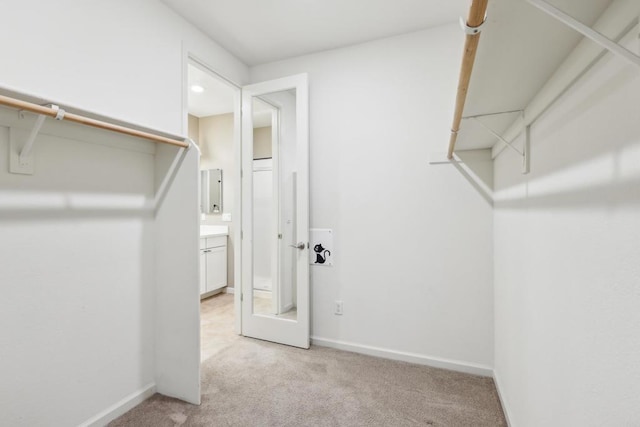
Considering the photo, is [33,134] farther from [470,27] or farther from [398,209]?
[398,209]

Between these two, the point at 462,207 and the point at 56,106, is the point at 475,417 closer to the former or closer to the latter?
the point at 462,207

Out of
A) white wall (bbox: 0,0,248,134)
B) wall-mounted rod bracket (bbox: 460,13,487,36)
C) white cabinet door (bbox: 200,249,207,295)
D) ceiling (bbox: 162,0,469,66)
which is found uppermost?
ceiling (bbox: 162,0,469,66)

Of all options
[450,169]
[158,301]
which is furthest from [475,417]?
[158,301]

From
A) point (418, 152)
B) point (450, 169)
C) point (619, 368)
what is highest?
point (418, 152)

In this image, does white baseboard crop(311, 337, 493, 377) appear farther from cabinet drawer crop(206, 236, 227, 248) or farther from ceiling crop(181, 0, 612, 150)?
cabinet drawer crop(206, 236, 227, 248)

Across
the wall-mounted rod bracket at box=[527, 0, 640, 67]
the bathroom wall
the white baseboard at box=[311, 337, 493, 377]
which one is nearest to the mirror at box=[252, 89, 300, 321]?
the white baseboard at box=[311, 337, 493, 377]

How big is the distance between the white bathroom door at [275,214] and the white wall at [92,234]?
31.3 inches

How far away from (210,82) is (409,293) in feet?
10.0

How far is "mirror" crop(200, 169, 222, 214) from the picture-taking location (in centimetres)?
460

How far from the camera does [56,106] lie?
1.24 m

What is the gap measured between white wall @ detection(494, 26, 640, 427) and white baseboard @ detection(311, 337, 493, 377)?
797 mm

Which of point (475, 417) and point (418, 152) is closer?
point (475, 417)

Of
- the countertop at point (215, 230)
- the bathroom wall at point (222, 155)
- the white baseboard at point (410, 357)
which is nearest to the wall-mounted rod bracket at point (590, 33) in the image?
the white baseboard at point (410, 357)

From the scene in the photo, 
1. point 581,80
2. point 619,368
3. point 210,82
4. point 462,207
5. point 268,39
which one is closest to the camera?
point 619,368
